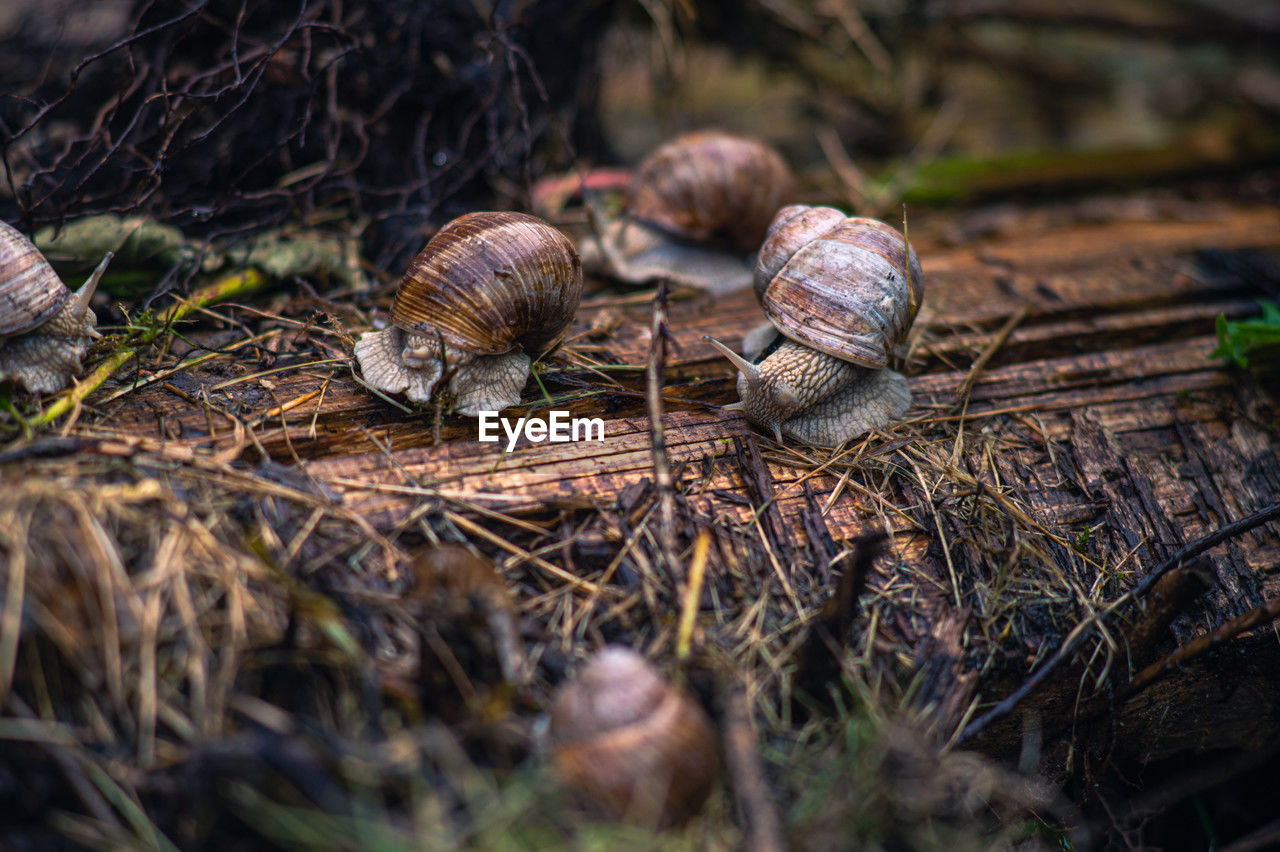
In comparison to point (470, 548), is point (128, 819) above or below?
below

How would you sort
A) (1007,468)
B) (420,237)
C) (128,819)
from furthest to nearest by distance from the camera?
(420,237) → (1007,468) → (128,819)

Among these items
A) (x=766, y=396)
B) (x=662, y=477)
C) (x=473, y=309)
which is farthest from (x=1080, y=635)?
(x=473, y=309)

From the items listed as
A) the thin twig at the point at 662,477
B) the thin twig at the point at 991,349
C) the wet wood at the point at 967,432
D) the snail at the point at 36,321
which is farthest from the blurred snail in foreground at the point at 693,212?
the snail at the point at 36,321

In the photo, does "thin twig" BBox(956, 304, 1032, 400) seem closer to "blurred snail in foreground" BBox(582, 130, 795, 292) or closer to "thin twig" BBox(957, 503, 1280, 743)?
"thin twig" BBox(957, 503, 1280, 743)

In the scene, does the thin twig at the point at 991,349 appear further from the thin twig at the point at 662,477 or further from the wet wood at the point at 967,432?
the thin twig at the point at 662,477

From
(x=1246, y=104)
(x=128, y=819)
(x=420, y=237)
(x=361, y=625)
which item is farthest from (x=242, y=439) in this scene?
(x=1246, y=104)

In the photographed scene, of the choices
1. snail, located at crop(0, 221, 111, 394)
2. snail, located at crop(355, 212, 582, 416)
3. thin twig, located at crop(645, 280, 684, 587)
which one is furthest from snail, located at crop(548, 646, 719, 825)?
snail, located at crop(0, 221, 111, 394)

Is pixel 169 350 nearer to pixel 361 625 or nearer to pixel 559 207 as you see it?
pixel 361 625

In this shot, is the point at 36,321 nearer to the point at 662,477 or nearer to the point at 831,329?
the point at 662,477
